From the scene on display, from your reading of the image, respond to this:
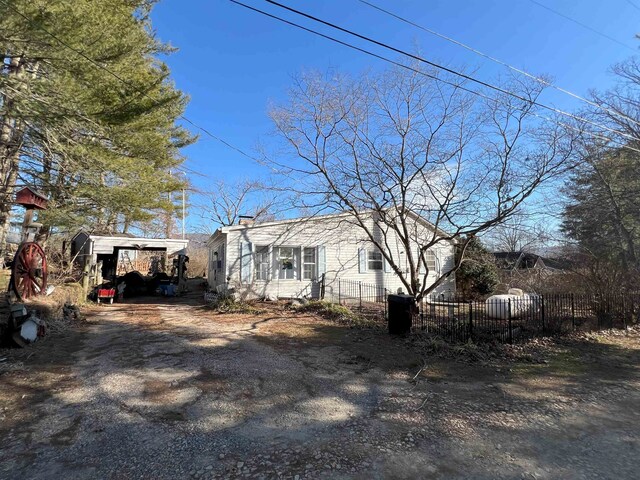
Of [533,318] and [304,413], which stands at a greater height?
[533,318]

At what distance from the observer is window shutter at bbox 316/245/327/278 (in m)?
14.8

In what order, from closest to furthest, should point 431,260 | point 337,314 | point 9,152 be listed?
point 9,152 → point 337,314 → point 431,260

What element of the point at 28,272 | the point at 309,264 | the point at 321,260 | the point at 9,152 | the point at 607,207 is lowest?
the point at 28,272

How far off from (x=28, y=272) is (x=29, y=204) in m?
1.52

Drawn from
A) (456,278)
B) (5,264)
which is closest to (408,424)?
(456,278)

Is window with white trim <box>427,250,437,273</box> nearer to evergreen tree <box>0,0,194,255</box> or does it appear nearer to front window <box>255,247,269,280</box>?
front window <box>255,247,269,280</box>

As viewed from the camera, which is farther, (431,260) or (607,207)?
(431,260)

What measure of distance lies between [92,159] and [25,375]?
579 cm

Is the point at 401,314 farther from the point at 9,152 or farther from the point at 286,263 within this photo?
the point at 9,152

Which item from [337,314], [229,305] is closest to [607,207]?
[337,314]

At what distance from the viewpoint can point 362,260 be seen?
15.5 meters

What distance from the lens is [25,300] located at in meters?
7.69

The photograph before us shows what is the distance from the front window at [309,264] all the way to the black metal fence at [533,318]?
6.22 metres

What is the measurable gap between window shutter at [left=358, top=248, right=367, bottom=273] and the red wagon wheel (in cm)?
1069
